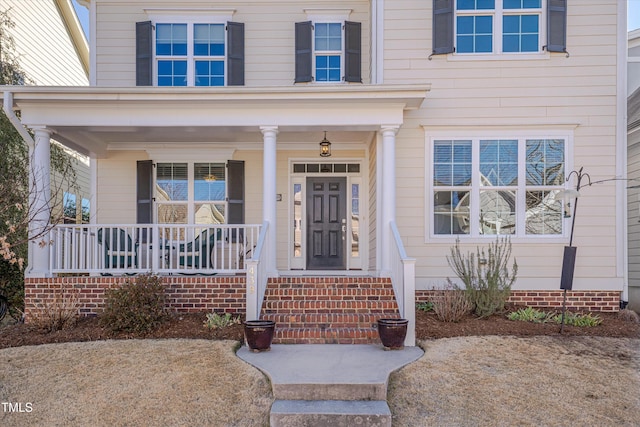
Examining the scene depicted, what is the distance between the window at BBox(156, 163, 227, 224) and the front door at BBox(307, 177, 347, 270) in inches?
69.7

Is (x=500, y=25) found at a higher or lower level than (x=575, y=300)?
higher

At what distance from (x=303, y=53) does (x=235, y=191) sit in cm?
288

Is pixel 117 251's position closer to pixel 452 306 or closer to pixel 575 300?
pixel 452 306

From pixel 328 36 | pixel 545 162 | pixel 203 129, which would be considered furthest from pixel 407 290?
pixel 328 36

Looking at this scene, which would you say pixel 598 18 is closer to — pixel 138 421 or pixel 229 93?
pixel 229 93

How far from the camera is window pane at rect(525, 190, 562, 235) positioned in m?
8.05

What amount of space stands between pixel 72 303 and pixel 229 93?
3.72 m

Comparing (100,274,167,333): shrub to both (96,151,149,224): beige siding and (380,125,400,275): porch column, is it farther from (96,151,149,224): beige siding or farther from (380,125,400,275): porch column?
(380,125,400,275): porch column

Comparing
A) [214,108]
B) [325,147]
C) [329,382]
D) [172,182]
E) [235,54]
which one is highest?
[235,54]

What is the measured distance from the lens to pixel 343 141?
935 centimetres

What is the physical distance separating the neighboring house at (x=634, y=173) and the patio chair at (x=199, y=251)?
26.7ft

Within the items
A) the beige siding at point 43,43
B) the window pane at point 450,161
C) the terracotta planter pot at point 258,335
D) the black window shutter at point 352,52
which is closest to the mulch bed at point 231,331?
the terracotta planter pot at point 258,335

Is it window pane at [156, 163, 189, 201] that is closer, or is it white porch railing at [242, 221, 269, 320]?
white porch railing at [242, 221, 269, 320]

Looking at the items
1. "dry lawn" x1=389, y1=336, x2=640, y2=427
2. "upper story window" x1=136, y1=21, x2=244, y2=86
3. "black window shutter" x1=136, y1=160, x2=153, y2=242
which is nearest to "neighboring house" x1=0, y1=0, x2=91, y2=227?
"black window shutter" x1=136, y1=160, x2=153, y2=242
